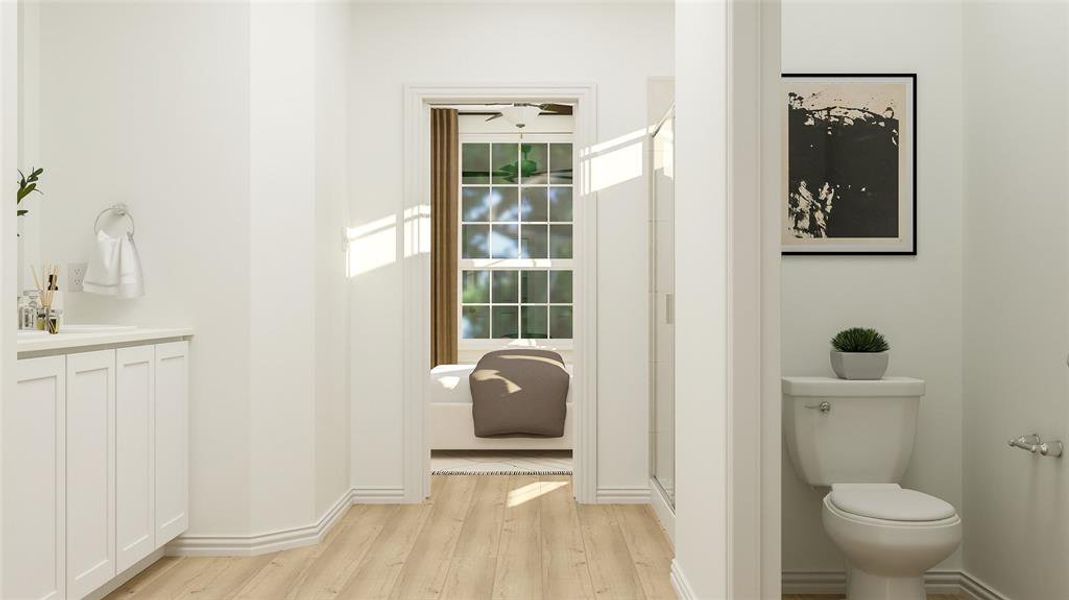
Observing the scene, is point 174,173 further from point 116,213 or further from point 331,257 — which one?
point 331,257

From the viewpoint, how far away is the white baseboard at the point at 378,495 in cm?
396

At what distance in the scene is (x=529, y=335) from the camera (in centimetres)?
727

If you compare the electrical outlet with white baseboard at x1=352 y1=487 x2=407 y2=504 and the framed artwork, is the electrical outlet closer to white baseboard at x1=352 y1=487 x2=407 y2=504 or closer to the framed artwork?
white baseboard at x1=352 y1=487 x2=407 y2=504

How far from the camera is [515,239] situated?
7340mm

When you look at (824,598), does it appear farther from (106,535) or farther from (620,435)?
(106,535)

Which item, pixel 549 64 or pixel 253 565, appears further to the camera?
pixel 549 64

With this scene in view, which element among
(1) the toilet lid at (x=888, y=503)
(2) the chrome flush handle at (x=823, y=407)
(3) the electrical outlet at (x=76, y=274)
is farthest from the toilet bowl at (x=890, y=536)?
(3) the electrical outlet at (x=76, y=274)

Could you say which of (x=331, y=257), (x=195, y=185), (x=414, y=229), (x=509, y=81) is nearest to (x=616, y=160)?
(x=509, y=81)

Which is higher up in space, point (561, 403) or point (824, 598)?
point (561, 403)

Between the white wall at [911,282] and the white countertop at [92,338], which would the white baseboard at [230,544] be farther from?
the white wall at [911,282]

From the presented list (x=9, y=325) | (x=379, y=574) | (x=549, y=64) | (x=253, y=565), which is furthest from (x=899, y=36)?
(x=253, y=565)

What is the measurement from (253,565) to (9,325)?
145 cm

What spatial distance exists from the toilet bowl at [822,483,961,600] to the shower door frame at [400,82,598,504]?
1.67 m

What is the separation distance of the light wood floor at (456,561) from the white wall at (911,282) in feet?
2.28
